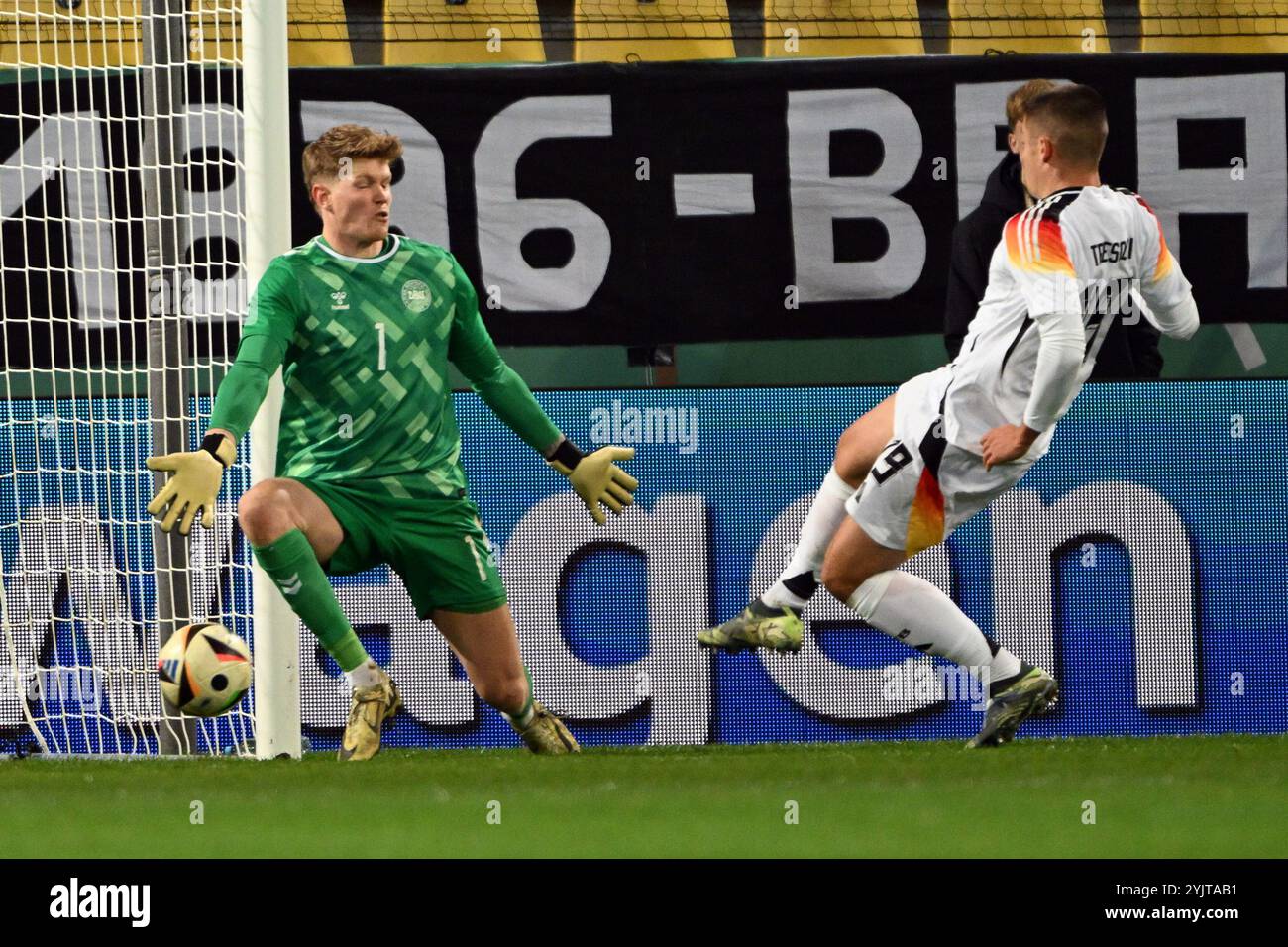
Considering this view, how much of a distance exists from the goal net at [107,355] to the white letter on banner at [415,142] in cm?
32

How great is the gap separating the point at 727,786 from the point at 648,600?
2.98m

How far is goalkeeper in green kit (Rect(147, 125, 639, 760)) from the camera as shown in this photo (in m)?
5.98

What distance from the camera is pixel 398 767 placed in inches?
221

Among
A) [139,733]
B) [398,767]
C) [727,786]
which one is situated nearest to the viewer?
[727,786]

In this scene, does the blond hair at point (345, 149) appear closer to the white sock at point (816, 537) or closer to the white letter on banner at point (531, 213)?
the white sock at point (816, 537)

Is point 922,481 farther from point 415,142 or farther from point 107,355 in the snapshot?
point 107,355

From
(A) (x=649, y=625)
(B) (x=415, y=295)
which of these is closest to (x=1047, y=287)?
(B) (x=415, y=295)

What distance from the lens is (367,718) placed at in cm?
599

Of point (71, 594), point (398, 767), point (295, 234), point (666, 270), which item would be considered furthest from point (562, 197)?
point (398, 767)

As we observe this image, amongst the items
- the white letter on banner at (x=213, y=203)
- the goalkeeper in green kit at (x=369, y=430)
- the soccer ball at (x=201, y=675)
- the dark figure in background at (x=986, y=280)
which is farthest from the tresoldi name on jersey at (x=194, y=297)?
the dark figure in background at (x=986, y=280)

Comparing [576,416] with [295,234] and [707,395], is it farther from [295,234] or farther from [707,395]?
[295,234]

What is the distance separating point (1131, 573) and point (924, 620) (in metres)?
1.79

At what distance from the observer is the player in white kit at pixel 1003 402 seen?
231 inches

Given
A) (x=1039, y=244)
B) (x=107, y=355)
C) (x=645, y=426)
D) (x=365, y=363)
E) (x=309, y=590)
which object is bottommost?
(x=309, y=590)
